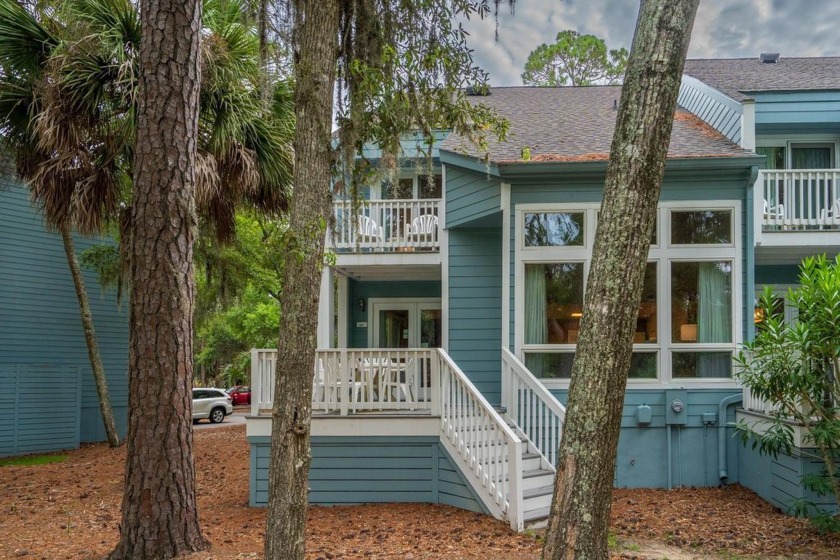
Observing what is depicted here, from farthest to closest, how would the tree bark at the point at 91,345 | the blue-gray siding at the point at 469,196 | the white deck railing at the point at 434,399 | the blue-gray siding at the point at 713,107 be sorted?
the tree bark at the point at 91,345 < the blue-gray siding at the point at 713,107 < the blue-gray siding at the point at 469,196 < the white deck railing at the point at 434,399

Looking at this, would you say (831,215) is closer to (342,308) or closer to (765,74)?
(765,74)

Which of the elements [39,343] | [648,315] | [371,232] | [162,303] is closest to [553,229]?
[648,315]

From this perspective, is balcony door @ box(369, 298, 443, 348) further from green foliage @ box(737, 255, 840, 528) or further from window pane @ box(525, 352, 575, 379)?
green foliage @ box(737, 255, 840, 528)

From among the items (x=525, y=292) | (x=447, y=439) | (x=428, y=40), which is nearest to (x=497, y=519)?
(x=447, y=439)

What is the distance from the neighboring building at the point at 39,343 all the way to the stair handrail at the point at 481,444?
905cm

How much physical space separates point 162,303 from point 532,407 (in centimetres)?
Answer: 452

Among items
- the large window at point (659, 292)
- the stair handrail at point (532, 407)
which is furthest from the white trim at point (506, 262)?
the stair handrail at point (532, 407)

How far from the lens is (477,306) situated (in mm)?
9344

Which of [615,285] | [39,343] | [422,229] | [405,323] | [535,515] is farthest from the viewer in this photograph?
[39,343]

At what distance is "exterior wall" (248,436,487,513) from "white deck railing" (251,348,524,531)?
36 centimetres

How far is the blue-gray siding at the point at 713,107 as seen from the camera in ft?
27.9

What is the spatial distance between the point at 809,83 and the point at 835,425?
7.35 m

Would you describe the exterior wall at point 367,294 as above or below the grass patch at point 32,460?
above

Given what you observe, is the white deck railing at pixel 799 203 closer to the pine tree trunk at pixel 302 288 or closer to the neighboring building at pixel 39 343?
the pine tree trunk at pixel 302 288
